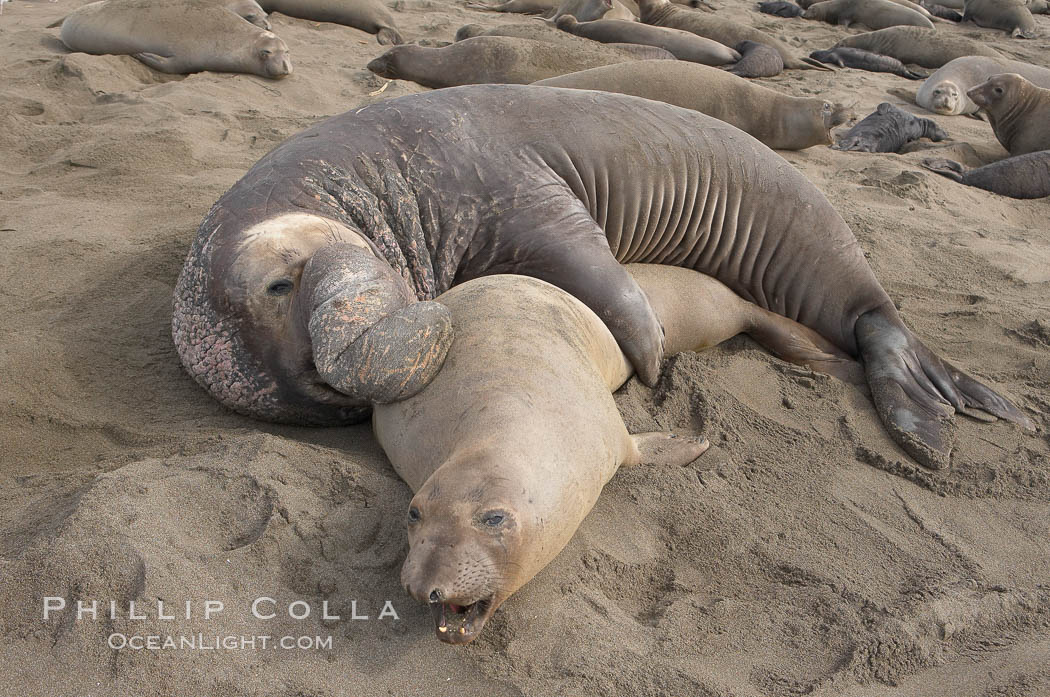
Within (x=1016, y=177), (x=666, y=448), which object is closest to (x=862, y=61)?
(x=1016, y=177)

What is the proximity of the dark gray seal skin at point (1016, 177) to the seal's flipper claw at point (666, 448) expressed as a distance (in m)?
4.50

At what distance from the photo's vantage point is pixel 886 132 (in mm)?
7531

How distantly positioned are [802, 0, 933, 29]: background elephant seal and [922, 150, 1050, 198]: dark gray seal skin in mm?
6828

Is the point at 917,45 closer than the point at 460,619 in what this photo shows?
No

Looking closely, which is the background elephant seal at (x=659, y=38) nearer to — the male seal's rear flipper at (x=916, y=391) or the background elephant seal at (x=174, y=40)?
the background elephant seal at (x=174, y=40)

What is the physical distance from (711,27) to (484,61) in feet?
12.7

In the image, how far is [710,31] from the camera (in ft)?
34.2

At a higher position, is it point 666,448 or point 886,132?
point 666,448

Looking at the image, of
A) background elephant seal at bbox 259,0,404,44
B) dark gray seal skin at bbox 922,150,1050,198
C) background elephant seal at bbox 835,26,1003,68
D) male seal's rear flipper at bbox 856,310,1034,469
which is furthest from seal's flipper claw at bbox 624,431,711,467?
background elephant seal at bbox 835,26,1003,68

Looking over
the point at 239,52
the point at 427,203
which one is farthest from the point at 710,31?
the point at 427,203

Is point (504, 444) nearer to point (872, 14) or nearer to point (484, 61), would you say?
point (484, 61)

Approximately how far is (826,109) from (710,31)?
4154 millimetres

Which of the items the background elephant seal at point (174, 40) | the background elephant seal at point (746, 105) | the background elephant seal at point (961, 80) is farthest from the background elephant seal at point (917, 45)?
the background elephant seal at point (174, 40)

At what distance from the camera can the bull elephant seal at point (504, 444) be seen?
2156 millimetres
